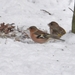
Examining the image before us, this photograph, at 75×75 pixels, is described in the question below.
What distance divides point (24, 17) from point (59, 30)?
6.39 ft

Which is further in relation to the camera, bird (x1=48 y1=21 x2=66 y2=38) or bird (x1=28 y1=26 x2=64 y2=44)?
bird (x1=48 y1=21 x2=66 y2=38)

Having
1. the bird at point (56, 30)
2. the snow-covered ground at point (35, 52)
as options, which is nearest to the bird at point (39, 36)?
the snow-covered ground at point (35, 52)

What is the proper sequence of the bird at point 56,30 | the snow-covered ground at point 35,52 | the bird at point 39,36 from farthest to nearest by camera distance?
the bird at point 56,30 < the bird at point 39,36 < the snow-covered ground at point 35,52

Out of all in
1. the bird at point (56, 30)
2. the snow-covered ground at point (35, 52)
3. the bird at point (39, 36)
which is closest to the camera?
the snow-covered ground at point (35, 52)

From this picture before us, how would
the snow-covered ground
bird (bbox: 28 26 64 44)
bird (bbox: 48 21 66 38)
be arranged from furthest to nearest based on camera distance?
bird (bbox: 48 21 66 38) < bird (bbox: 28 26 64 44) < the snow-covered ground

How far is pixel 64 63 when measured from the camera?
6.21 m

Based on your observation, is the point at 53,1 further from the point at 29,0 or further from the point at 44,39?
the point at 44,39

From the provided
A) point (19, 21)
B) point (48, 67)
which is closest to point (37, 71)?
point (48, 67)

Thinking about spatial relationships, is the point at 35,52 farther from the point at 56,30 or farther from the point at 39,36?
the point at 56,30

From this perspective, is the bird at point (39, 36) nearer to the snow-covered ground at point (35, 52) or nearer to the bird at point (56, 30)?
the snow-covered ground at point (35, 52)

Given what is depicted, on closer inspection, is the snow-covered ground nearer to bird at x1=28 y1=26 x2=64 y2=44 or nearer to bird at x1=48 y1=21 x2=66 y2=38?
bird at x1=28 y1=26 x2=64 y2=44

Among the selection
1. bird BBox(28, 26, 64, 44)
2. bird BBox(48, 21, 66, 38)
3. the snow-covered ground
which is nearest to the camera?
the snow-covered ground

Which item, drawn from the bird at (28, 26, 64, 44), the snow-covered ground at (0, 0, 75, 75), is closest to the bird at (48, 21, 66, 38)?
the snow-covered ground at (0, 0, 75, 75)

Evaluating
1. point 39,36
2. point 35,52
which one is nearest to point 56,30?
point 39,36
